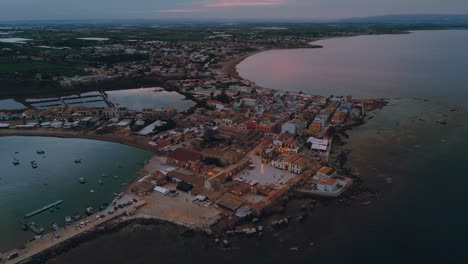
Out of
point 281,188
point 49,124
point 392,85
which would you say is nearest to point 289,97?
point 392,85

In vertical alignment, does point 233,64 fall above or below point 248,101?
above

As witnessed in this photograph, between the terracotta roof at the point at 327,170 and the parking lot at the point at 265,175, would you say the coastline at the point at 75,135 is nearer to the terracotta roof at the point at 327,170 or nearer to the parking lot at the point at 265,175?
the parking lot at the point at 265,175

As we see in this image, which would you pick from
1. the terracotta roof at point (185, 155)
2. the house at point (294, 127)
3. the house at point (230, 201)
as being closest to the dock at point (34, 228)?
the house at point (230, 201)

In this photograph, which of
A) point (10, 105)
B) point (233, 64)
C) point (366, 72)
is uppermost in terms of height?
point (233, 64)

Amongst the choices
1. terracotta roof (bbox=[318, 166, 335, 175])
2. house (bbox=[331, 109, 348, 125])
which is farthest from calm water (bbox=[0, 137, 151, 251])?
house (bbox=[331, 109, 348, 125])

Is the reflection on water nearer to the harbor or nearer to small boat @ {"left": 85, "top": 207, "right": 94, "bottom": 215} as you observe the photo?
small boat @ {"left": 85, "top": 207, "right": 94, "bottom": 215}

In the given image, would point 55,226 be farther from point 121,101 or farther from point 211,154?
point 121,101

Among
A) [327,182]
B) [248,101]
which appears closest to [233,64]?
[248,101]
